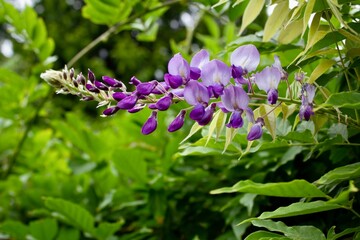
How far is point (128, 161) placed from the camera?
4.55ft

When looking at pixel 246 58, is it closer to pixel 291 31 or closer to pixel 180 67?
pixel 180 67

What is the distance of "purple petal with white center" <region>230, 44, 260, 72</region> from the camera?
661mm

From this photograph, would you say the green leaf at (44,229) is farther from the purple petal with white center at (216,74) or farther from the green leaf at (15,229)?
the purple petal with white center at (216,74)

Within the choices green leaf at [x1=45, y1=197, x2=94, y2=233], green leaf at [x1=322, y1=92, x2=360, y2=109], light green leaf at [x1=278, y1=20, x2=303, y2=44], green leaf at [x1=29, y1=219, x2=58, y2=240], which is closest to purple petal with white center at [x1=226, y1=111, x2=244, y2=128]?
green leaf at [x1=322, y1=92, x2=360, y2=109]

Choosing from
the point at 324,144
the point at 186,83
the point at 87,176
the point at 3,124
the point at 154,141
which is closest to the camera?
the point at 186,83

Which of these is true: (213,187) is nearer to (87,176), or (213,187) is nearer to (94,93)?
(87,176)

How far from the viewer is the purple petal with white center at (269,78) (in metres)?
0.65

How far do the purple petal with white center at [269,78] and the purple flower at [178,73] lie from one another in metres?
0.09

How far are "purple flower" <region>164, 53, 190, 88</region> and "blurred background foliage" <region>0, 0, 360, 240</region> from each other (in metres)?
0.14

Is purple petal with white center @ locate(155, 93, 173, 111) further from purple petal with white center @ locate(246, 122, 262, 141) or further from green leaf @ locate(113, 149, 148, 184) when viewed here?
green leaf @ locate(113, 149, 148, 184)

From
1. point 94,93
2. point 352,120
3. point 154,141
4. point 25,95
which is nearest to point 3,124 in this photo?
point 25,95

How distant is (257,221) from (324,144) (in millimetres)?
176

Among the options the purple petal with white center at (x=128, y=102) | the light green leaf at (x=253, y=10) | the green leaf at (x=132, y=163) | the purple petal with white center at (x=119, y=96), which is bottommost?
the green leaf at (x=132, y=163)

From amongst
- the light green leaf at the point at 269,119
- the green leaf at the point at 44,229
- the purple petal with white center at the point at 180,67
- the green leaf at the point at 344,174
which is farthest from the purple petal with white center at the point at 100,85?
the green leaf at the point at 44,229
